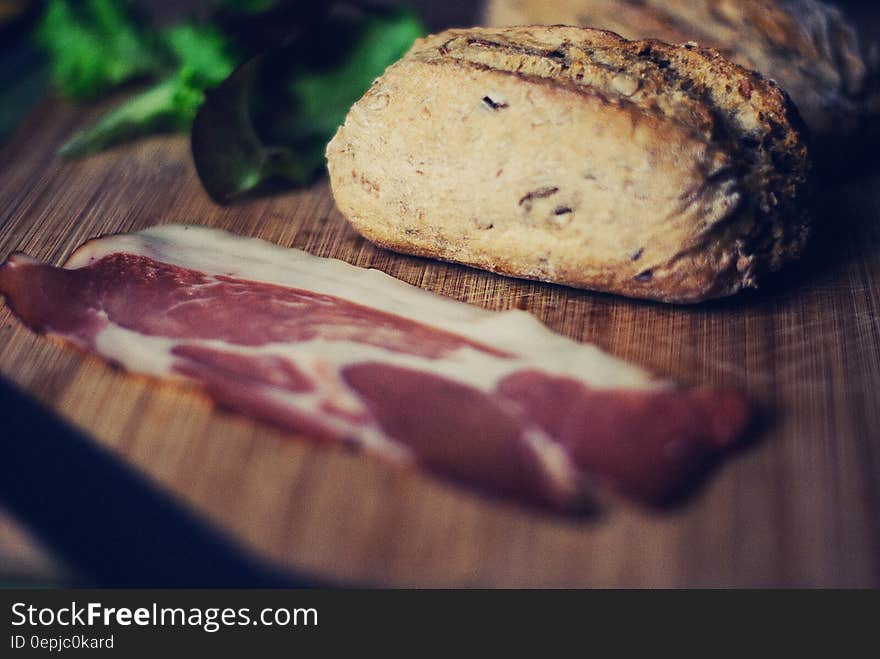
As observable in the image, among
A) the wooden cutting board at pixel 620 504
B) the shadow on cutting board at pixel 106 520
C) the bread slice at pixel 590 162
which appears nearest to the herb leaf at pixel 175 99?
the wooden cutting board at pixel 620 504

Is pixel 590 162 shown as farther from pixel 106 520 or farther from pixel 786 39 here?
pixel 106 520

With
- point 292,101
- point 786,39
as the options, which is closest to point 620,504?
point 786,39

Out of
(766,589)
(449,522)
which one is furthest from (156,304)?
(766,589)

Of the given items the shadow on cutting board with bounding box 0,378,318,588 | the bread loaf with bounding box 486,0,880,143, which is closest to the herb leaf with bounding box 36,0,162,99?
the bread loaf with bounding box 486,0,880,143

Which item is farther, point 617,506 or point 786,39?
point 786,39

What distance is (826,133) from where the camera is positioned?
2025 mm

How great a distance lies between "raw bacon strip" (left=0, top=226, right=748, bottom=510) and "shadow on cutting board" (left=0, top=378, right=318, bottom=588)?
22 cm

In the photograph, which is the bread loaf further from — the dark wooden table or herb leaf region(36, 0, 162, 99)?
herb leaf region(36, 0, 162, 99)

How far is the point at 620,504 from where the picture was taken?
1314 mm

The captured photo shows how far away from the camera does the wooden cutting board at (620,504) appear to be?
1.25m

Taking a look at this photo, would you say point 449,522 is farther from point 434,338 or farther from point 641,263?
point 641,263

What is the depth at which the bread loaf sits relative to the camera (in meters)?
2.02

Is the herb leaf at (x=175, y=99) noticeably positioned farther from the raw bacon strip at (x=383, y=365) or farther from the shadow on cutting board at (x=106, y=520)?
Result: the shadow on cutting board at (x=106, y=520)

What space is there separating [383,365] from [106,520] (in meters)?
0.56
